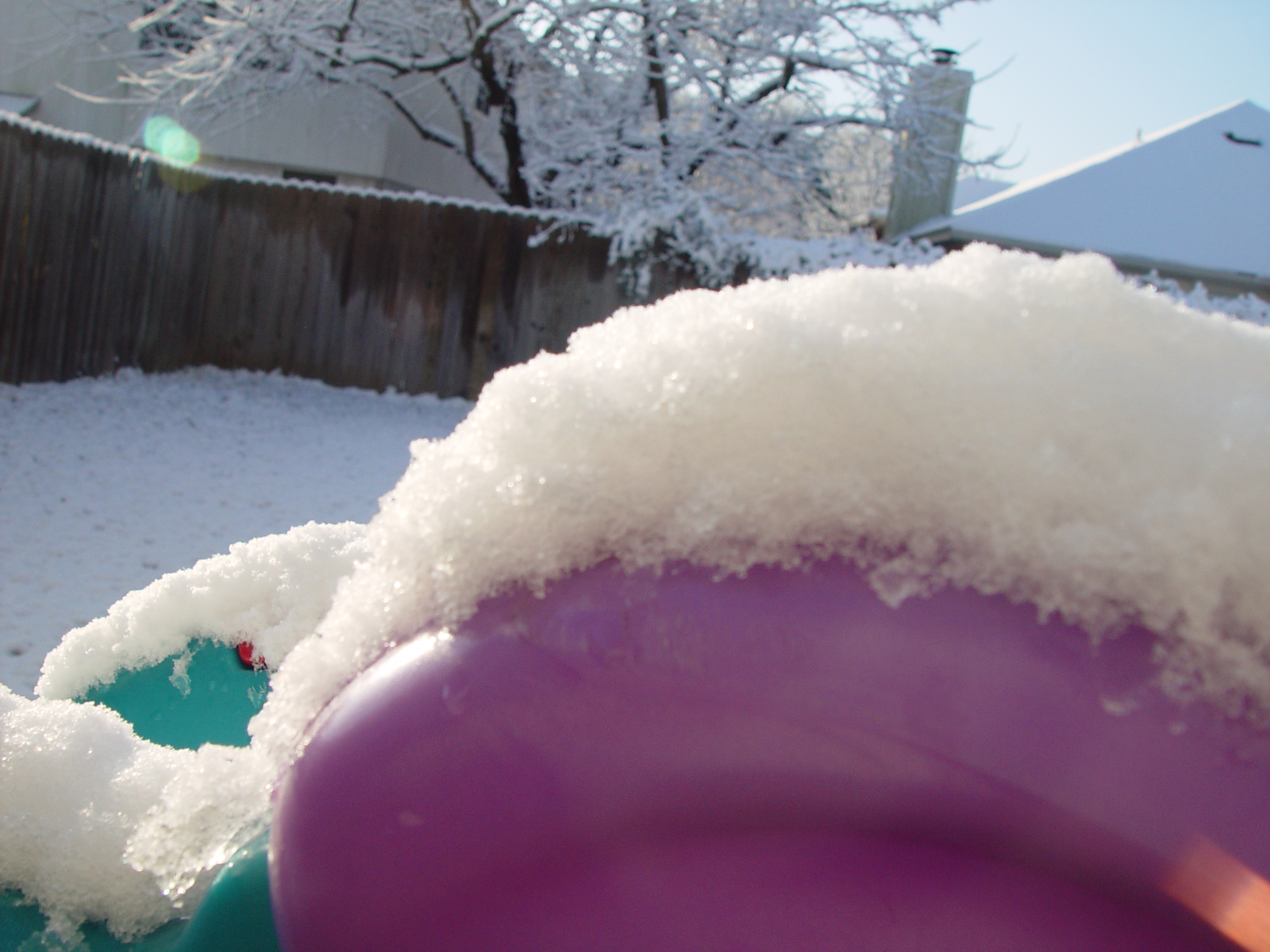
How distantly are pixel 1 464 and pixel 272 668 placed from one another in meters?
5.26

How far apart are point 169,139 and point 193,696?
14887 millimetres

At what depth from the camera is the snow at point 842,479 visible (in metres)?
0.48

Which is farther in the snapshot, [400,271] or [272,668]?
[400,271]

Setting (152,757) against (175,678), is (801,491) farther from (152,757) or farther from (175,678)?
(175,678)

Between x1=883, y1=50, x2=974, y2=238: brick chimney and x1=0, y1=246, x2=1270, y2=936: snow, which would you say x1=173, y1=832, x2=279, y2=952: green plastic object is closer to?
x1=0, y1=246, x2=1270, y2=936: snow

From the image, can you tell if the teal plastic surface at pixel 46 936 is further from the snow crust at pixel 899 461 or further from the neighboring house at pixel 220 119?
the neighboring house at pixel 220 119

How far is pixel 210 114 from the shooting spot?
41.8 feet

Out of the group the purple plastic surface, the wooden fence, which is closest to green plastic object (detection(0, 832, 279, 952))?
the purple plastic surface

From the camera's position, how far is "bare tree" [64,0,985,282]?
1111 cm

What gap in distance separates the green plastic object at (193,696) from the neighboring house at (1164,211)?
11.0m

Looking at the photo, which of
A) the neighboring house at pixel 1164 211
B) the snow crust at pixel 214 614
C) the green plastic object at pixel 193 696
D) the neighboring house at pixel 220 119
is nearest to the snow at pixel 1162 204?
the neighboring house at pixel 1164 211

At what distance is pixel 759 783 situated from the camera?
0.51 m

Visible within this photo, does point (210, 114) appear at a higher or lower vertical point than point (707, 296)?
higher

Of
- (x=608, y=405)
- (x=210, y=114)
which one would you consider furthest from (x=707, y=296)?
(x=210, y=114)
